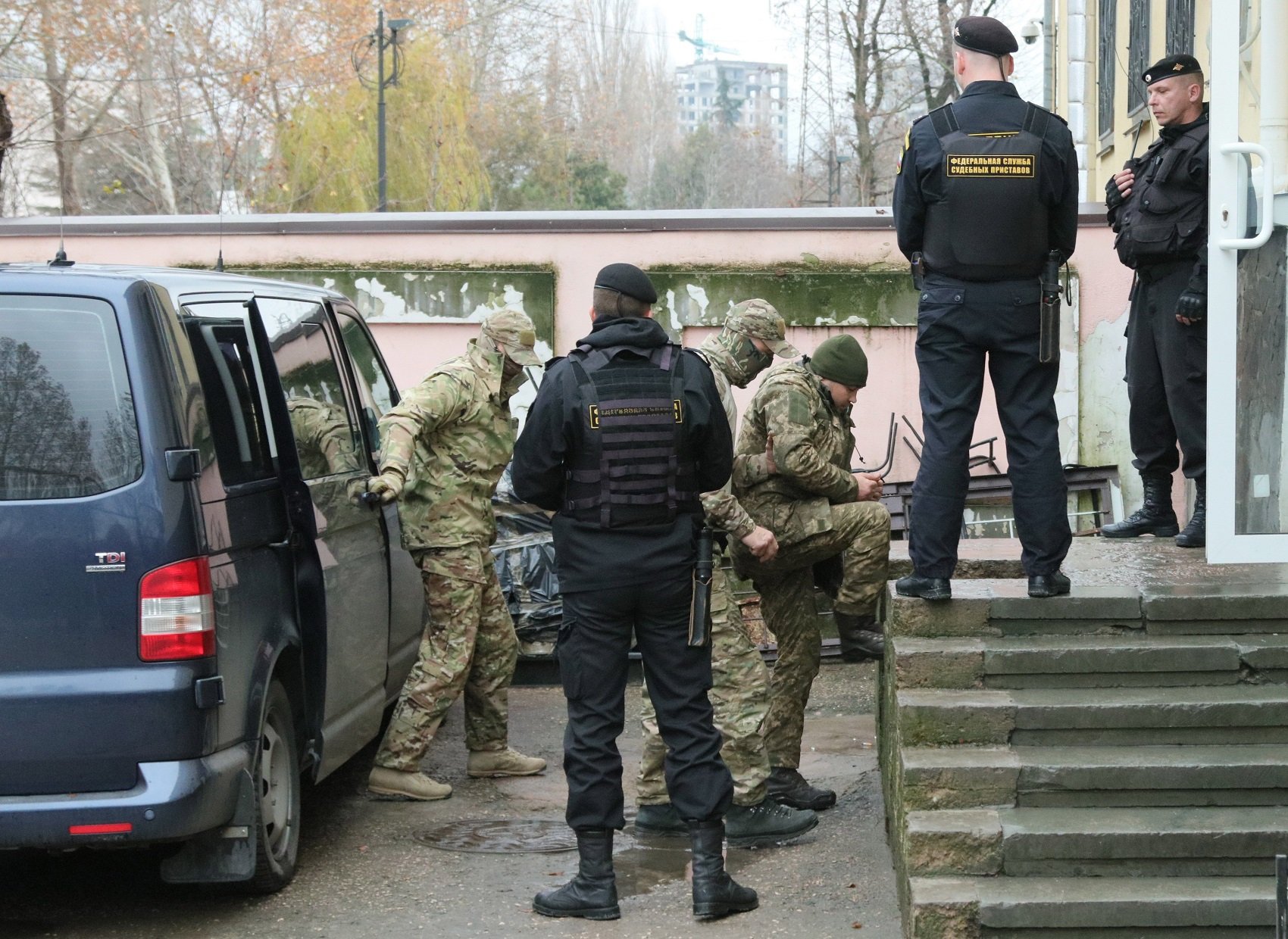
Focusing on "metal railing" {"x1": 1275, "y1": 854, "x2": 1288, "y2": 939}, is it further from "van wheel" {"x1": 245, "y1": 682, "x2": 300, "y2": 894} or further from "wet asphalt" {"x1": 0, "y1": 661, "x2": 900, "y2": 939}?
"van wheel" {"x1": 245, "y1": 682, "x2": 300, "y2": 894}

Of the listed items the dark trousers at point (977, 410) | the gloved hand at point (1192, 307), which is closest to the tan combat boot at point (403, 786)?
the dark trousers at point (977, 410)

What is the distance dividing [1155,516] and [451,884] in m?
3.37

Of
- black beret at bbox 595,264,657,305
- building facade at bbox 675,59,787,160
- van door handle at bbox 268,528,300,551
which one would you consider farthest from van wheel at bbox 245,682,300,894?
building facade at bbox 675,59,787,160

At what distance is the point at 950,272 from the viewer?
15.7ft

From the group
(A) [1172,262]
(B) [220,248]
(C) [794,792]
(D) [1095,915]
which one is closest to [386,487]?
(C) [794,792]

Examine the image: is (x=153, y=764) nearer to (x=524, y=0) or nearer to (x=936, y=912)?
(x=936, y=912)

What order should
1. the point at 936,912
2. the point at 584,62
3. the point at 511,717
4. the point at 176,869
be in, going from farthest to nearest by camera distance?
the point at 584,62
the point at 511,717
the point at 176,869
the point at 936,912

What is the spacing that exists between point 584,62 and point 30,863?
194 feet

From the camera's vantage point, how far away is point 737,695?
5.22 meters

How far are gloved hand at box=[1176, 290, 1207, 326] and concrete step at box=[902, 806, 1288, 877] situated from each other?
215 centimetres

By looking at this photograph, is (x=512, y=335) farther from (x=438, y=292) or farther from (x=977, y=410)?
(x=438, y=292)

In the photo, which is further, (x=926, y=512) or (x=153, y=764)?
(x=926, y=512)

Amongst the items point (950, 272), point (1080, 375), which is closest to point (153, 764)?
point (950, 272)

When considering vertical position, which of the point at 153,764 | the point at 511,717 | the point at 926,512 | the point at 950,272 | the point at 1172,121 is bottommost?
the point at 511,717
